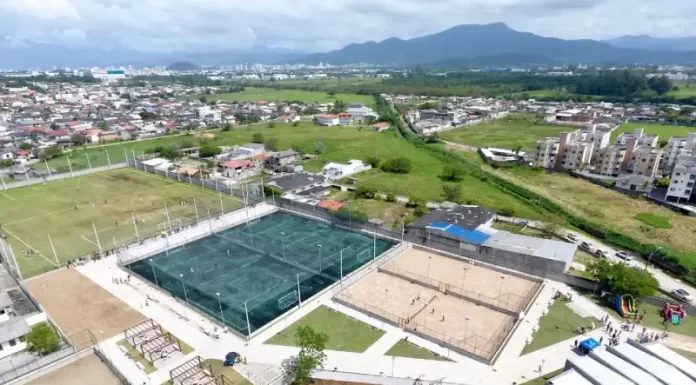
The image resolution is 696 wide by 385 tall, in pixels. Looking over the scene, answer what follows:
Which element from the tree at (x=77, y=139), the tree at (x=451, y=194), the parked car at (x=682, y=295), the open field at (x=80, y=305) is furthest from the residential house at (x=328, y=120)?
the parked car at (x=682, y=295)

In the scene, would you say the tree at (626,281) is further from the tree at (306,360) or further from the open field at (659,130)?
the open field at (659,130)

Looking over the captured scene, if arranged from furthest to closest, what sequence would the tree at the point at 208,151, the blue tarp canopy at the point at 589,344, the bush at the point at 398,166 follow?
1. the tree at the point at 208,151
2. the bush at the point at 398,166
3. the blue tarp canopy at the point at 589,344

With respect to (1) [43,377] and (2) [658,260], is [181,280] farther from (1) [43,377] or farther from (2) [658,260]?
(2) [658,260]

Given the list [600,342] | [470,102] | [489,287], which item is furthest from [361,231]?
[470,102]

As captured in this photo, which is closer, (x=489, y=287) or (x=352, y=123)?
(x=489, y=287)

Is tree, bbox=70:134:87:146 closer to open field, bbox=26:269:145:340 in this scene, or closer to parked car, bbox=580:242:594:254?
open field, bbox=26:269:145:340

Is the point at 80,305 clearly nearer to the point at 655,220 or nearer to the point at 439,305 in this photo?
the point at 439,305

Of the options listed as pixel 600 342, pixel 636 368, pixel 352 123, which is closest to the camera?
pixel 636 368
